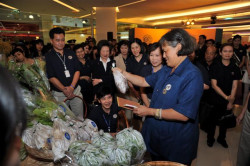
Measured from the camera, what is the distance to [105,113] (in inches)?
80.8

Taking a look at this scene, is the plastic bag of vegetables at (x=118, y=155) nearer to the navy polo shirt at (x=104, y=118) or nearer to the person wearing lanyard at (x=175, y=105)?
the person wearing lanyard at (x=175, y=105)

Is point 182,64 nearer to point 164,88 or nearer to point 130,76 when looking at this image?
point 164,88

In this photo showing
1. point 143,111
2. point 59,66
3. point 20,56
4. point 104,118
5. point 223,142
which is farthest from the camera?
point 20,56

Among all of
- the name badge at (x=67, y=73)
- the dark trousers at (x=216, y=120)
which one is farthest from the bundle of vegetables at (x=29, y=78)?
the dark trousers at (x=216, y=120)

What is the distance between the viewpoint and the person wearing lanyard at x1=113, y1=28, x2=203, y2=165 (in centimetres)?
123

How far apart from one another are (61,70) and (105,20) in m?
7.33

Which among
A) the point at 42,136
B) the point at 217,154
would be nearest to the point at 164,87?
the point at 42,136

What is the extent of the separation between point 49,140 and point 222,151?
102 inches

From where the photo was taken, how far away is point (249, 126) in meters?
1.66

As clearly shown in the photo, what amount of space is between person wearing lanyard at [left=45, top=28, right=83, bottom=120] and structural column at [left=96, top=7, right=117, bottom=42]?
23.0 feet

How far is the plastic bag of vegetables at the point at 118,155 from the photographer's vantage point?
2.73ft

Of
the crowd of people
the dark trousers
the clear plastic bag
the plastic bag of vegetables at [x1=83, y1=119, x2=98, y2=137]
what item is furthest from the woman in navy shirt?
the plastic bag of vegetables at [x1=83, y1=119, x2=98, y2=137]

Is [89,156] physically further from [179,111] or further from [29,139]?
[179,111]

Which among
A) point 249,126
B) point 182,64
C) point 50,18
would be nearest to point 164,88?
point 182,64
